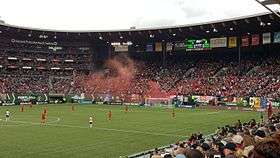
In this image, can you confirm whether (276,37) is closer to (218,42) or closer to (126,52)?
(218,42)

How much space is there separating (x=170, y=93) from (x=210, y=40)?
12665 mm

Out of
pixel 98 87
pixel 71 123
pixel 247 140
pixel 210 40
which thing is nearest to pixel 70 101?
pixel 98 87

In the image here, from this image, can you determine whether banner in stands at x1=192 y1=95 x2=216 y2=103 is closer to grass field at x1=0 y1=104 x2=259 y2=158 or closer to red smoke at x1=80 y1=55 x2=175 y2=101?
red smoke at x1=80 y1=55 x2=175 y2=101

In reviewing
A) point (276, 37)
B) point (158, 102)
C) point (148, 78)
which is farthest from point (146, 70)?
point (276, 37)

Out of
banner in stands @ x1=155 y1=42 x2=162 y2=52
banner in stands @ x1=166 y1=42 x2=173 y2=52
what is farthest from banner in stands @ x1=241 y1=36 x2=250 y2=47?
banner in stands @ x1=155 y1=42 x2=162 y2=52

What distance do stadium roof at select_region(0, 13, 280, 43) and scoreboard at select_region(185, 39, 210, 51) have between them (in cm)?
121

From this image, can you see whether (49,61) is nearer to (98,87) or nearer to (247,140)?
(98,87)

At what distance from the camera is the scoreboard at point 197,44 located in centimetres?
8362

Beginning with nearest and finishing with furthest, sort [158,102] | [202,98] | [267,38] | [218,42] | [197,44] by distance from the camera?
[202,98] < [267,38] < [158,102] < [218,42] < [197,44]

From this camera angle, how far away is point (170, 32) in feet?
269

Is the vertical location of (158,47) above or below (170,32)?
below

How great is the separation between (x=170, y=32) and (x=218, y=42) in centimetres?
920

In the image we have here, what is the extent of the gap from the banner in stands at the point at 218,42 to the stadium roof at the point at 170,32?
1080 millimetres

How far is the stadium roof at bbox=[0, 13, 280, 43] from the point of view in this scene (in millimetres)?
69688
